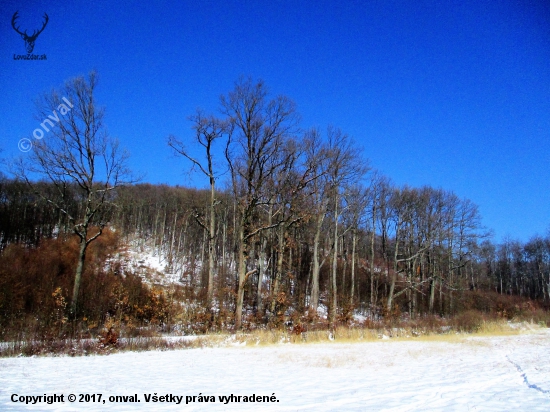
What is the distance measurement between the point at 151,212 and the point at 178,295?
1841 inches

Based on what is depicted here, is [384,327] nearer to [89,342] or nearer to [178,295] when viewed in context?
[178,295]

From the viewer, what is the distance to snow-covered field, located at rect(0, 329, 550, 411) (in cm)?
631

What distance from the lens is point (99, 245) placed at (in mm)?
44312

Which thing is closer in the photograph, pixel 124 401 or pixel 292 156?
pixel 124 401

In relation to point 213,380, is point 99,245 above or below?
above

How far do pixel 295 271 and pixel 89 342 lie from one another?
1163 inches

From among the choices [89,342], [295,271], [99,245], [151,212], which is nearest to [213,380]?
[89,342]

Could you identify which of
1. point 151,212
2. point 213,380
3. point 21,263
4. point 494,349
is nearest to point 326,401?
point 213,380

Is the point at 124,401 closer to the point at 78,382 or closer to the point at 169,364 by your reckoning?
the point at 78,382

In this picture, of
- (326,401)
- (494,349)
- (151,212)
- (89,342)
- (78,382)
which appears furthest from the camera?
(151,212)

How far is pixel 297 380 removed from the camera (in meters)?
8.75

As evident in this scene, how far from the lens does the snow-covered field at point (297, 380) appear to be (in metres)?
6.31

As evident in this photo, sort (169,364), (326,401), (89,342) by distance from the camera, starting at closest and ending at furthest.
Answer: (326,401), (169,364), (89,342)

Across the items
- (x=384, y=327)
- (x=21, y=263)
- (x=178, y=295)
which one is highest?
(x=21, y=263)
